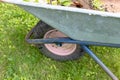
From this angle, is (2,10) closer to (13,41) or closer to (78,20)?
(13,41)

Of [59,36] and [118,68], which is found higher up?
[59,36]

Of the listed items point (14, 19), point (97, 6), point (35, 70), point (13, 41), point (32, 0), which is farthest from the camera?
point (14, 19)

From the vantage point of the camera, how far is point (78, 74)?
2703mm

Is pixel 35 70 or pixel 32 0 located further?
pixel 35 70

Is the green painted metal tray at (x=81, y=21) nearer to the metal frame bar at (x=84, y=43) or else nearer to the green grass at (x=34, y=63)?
the metal frame bar at (x=84, y=43)

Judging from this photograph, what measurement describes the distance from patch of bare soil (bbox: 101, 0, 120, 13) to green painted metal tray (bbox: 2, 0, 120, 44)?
54cm

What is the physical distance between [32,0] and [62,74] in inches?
32.4

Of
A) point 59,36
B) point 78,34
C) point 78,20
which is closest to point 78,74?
point 59,36

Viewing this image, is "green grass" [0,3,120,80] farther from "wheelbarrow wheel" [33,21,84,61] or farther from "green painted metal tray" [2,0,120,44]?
"green painted metal tray" [2,0,120,44]

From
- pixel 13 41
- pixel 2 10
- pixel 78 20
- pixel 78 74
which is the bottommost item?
pixel 78 74

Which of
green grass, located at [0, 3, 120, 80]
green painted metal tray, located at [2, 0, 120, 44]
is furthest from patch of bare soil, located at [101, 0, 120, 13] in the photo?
green painted metal tray, located at [2, 0, 120, 44]

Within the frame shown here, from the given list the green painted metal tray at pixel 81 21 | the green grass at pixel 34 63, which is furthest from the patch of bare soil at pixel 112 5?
the green painted metal tray at pixel 81 21

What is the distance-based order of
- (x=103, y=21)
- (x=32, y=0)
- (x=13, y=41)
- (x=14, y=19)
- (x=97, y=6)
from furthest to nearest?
(x=14, y=19) < (x=13, y=41) < (x=97, y=6) < (x=32, y=0) < (x=103, y=21)

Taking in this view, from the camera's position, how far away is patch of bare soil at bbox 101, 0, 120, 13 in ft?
8.94
